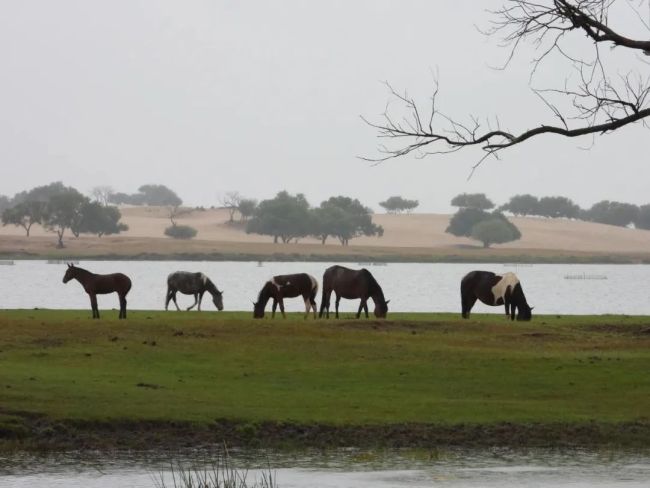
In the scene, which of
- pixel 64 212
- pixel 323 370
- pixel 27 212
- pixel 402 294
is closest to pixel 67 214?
pixel 64 212

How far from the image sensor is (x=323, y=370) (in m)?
28.0

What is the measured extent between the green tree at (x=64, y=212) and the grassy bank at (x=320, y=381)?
509 feet

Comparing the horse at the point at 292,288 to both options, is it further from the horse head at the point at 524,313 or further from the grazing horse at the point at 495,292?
the horse head at the point at 524,313

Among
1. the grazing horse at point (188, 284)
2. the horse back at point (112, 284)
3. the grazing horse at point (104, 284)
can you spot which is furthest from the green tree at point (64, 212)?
the horse back at point (112, 284)

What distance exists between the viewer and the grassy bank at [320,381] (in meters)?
22.0

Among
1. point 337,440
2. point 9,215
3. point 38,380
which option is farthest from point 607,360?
point 9,215

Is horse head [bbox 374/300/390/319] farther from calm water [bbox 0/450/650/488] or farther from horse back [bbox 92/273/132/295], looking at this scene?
calm water [bbox 0/450/650/488]

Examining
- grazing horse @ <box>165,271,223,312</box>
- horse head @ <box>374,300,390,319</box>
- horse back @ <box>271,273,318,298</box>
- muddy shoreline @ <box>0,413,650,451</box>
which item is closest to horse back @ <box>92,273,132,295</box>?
horse back @ <box>271,273,318,298</box>

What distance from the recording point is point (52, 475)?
18.9 meters

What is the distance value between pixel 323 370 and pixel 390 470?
27.4 feet

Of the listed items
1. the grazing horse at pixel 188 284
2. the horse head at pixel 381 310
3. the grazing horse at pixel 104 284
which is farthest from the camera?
the grazing horse at pixel 188 284

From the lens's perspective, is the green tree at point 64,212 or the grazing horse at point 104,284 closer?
the grazing horse at point 104,284

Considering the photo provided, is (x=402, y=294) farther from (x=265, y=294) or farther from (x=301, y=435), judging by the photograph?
(x=301, y=435)

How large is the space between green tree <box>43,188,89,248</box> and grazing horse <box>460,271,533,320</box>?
15148 cm
